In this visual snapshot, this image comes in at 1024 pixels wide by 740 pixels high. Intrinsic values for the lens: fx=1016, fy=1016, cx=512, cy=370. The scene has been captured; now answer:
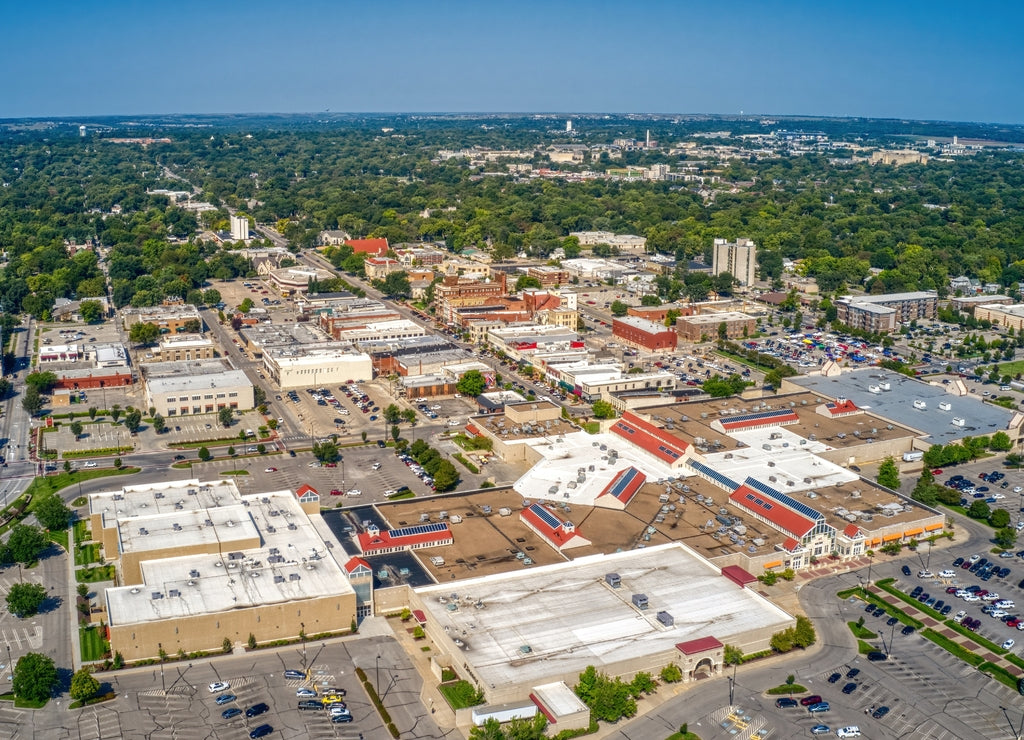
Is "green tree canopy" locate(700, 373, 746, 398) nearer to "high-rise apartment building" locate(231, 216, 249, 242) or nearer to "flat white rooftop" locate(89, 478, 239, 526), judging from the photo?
"flat white rooftop" locate(89, 478, 239, 526)

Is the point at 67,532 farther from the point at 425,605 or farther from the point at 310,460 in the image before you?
the point at 425,605

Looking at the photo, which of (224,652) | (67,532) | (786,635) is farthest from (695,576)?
(67,532)

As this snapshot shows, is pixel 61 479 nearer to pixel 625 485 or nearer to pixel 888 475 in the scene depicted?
pixel 625 485

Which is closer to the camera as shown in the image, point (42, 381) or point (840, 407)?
point (840, 407)

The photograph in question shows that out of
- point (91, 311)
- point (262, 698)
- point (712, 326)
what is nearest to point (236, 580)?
point (262, 698)

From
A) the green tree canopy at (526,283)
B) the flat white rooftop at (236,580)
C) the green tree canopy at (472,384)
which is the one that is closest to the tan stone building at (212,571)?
the flat white rooftop at (236,580)

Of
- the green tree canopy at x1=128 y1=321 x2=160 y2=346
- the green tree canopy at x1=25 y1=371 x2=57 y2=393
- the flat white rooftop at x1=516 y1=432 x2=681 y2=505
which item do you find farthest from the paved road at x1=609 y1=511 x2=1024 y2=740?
the green tree canopy at x1=128 y1=321 x2=160 y2=346

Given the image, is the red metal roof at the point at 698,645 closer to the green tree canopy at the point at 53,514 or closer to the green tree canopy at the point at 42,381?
the green tree canopy at the point at 53,514
